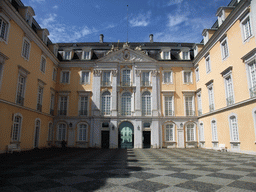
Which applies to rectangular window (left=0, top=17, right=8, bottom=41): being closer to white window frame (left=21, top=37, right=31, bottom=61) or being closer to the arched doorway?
white window frame (left=21, top=37, right=31, bottom=61)

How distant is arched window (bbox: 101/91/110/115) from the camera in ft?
74.6

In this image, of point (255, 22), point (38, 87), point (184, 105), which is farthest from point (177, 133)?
point (38, 87)

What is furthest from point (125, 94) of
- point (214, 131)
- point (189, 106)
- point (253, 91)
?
point (253, 91)

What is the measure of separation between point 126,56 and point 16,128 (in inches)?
556

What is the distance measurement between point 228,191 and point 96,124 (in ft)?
60.5

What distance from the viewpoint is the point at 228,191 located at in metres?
4.61

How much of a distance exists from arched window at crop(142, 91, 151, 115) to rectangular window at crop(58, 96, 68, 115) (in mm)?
9097

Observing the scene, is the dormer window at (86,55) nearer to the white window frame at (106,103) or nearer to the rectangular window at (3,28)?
the white window frame at (106,103)

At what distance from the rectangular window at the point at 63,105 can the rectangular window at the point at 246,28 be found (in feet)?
61.3

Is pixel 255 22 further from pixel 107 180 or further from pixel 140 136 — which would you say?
pixel 140 136

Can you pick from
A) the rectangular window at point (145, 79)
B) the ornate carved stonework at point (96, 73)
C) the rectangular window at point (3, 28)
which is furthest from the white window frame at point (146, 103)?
the rectangular window at point (3, 28)

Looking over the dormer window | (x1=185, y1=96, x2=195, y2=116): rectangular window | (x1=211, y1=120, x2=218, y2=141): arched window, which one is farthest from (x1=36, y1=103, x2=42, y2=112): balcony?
(x1=211, y1=120, x2=218, y2=141): arched window

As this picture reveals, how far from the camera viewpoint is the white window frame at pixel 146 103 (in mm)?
22719

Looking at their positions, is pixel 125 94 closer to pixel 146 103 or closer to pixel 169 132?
pixel 146 103
